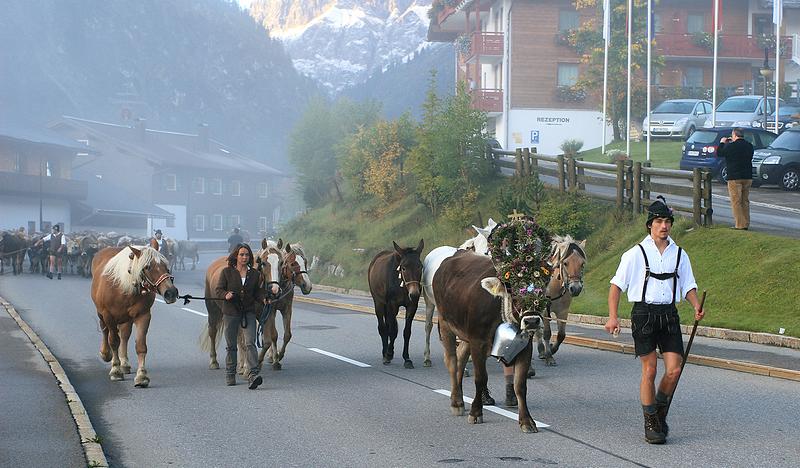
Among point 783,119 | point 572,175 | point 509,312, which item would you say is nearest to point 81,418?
point 509,312

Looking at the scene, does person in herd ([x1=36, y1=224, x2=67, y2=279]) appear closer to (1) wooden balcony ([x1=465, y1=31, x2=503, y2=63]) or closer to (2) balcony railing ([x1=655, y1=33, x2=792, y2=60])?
(1) wooden balcony ([x1=465, y1=31, x2=503, y2=63])

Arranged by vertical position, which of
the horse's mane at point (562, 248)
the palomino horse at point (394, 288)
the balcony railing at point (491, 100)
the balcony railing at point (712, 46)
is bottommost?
the palomino horse at point (394, 288)

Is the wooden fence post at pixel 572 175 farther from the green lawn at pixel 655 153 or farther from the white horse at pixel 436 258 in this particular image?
the white horse at pixel 436 258

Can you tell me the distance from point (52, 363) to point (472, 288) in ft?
22.9

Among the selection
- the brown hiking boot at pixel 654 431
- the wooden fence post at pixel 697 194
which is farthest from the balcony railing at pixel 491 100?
the brown hiking boot at pixel 654 431

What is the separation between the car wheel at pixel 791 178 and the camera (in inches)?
1449

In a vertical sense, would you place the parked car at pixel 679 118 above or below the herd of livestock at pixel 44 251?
above

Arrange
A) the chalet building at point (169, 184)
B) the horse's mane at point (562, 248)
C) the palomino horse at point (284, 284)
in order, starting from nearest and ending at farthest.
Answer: the horse's mane at point (562, 248), the palomino horse at point (284, 284), the chalet building at point (169, 184)

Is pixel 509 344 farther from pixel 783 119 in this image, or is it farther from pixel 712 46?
pixel 712 46

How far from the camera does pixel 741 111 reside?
51.9 metres

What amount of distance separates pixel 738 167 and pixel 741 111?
93.7ft

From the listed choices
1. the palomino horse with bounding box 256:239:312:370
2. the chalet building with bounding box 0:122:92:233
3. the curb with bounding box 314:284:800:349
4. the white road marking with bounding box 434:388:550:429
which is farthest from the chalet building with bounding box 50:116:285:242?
the white road marking with bounding box 434:388:550:429

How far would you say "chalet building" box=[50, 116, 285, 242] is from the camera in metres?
96.1

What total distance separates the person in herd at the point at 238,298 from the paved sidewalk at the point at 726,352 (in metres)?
6.19
